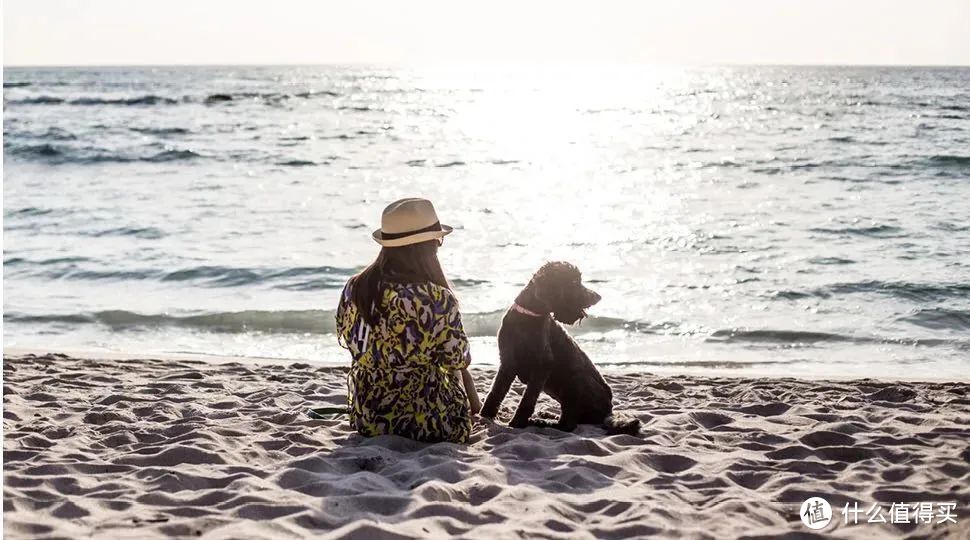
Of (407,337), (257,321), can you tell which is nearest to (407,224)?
(407,337)

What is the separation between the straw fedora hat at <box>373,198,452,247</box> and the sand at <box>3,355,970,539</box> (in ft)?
3.29

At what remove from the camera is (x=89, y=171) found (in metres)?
23.6

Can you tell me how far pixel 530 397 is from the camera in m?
5.03

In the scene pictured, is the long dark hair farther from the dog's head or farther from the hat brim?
the dog's head

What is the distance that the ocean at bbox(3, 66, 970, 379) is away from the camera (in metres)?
9.11

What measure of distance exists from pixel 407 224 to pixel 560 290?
0.94 m

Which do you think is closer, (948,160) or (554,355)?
(554,355)

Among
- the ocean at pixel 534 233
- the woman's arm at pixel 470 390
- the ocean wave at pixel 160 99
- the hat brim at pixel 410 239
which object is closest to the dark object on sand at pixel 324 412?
the woman's arm at pixel 470 390

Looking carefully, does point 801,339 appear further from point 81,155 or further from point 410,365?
point 81,155

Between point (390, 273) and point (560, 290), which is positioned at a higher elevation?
point (390, 273)

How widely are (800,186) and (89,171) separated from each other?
17.0 metres

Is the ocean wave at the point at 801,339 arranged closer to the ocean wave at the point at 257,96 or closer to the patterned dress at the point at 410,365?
the patterned dress at the point at 410,365

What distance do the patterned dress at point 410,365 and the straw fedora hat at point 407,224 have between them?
0.23m

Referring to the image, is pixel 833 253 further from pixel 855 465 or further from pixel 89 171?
pixel 89 171
